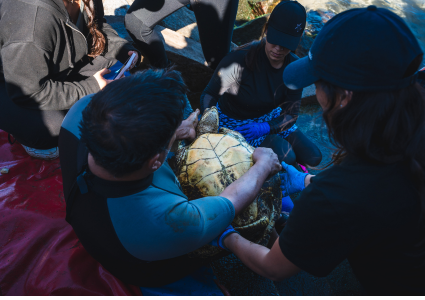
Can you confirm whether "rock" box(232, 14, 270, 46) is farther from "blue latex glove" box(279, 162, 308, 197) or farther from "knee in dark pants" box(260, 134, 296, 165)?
"blue latex glove" box(279, 162, 308, 197)

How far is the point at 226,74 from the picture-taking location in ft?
7.45

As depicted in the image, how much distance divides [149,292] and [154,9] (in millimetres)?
2663

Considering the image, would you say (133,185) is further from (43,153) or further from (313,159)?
(313,159)

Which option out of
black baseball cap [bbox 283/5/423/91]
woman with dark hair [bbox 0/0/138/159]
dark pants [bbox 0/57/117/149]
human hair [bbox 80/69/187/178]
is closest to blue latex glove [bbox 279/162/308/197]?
black baseball cap [bbox 283/5/423/91]

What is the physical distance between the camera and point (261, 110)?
2344mm

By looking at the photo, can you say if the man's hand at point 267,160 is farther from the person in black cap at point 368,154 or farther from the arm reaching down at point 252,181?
the person in black cap at point 368,154

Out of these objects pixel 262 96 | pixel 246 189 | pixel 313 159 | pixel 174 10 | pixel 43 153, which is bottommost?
pixel 313 159

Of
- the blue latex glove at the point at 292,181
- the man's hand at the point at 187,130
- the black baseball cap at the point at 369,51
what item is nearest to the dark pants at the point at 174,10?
the man's hand at the point at 187,130

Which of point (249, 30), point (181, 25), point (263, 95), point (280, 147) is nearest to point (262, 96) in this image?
point (263, 95)

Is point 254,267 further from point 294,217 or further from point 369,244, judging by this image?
point 369,244

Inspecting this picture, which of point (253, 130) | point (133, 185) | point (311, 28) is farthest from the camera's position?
point (311, 28)

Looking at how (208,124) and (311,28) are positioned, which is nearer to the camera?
(208,124)

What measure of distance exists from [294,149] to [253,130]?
1.89 ft

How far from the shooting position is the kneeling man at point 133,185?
86cm
